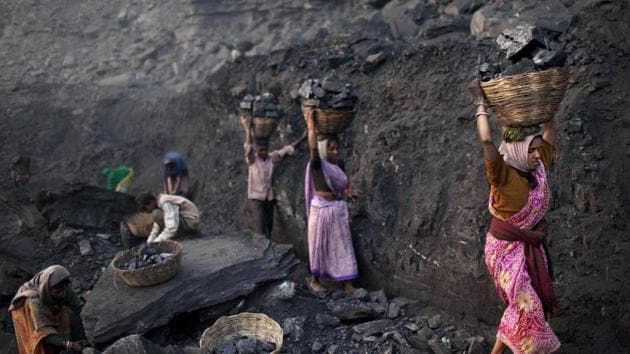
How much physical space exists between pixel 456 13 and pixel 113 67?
11898mm

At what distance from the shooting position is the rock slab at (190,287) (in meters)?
4.62

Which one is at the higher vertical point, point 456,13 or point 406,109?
point 456,13

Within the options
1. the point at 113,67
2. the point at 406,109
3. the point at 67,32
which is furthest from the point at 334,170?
the point at 67,32

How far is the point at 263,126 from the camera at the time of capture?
6.40m

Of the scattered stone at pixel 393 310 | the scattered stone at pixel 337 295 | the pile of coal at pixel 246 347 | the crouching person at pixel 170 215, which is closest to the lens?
the pile of coal at pixel 246 347

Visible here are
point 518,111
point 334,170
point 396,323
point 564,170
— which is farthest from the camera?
point 334,170

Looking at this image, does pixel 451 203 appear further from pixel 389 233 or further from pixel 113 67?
pixel 113 67

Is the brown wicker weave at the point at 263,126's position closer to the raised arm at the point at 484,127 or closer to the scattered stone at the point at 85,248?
the scattered stone at the point at 85,248

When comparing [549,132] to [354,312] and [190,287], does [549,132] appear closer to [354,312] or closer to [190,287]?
[354,312]

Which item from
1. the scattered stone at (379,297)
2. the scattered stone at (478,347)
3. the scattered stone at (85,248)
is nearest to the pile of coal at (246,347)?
the scattered stone at (379,297)

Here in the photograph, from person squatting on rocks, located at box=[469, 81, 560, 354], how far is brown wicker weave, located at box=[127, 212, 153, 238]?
447 cm

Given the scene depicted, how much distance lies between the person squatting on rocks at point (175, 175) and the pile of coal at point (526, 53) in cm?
561

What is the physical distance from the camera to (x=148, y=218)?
6426 mm

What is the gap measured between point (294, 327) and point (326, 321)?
35 cm
